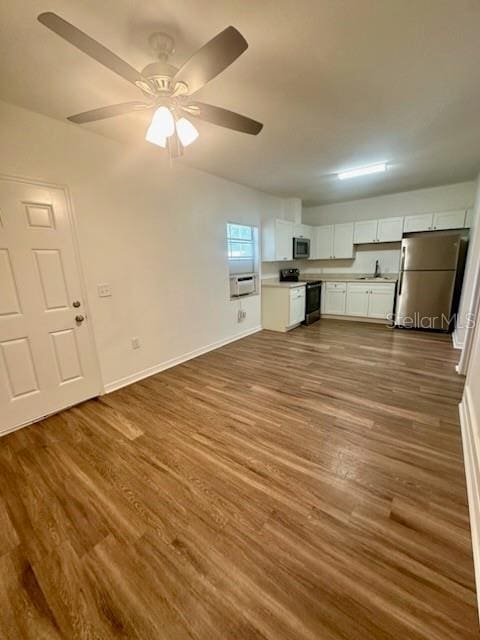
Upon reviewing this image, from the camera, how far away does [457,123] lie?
97.7 inches

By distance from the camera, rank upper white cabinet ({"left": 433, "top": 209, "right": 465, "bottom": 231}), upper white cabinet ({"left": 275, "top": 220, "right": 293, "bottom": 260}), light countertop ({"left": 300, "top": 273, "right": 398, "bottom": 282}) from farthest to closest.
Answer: light countertop ({"left": 300, "top": 273, "right": 398, "bottom": 282}) < upper white cabinet ({"left": 275, "top": 220, "right": 293, "bottom": 260}) < upper white cabinet ({"left": 433, "top": 209, "right": 465, "bottom": 231})

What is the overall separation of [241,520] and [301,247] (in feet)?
17.0

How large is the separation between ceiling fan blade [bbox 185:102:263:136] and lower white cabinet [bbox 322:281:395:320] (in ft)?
14.6

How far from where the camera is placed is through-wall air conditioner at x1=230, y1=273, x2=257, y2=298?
449cm

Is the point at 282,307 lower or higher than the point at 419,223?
lower

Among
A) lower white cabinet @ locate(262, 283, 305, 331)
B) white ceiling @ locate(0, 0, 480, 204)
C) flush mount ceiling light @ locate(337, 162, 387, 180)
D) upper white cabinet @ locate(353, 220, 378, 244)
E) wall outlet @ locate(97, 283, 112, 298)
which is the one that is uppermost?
white ceiling @ locate(0, 0, 480, 204)

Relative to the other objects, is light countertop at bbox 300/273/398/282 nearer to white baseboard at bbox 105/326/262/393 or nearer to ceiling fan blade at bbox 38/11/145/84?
white baseboard at bbox 105/326/262/393

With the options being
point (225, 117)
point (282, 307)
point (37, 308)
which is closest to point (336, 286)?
point (282, 307)

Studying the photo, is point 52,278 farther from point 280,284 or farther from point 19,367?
point 280,284

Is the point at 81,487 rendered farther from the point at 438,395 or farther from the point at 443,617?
the point at 438,395

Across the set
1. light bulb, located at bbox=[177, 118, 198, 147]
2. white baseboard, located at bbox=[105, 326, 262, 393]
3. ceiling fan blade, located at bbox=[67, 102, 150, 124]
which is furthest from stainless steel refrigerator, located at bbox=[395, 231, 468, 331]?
ceiling fan blade, located at bbox=[67, 102, 150, 124]

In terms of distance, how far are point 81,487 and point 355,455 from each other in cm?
188

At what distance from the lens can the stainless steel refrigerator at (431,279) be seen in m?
4.49

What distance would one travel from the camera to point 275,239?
4930mm
